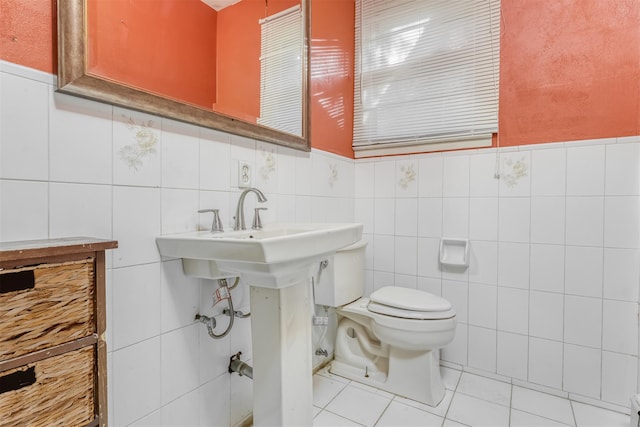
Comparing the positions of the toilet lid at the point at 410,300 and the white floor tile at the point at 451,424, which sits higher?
the toilet lid at the point at 410,300

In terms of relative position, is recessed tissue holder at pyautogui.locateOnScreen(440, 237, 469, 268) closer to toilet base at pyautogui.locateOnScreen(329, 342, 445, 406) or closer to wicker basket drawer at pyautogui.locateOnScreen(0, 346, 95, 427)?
toilet base at pyautogui.locateOnScreen(329, 342, 445, 406)

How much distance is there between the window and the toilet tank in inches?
29.6

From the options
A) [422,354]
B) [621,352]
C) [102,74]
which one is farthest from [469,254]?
[102,74]

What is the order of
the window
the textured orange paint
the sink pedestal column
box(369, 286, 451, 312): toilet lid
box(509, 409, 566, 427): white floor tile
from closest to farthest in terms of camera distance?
the textured orange paint
the sink pedestal column
box(509, 409, 566, 427): white floor tile
box(369, 286, 451, 312): toilet lid
the window

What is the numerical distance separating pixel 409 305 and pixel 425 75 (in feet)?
4.34

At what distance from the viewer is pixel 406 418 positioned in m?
1.42

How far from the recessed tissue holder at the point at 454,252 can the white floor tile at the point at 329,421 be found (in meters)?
0.96

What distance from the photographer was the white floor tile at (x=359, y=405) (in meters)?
1.43


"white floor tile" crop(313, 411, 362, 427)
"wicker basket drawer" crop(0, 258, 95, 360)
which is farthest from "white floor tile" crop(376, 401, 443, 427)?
"wicker basket drawer" crop(0, 258, 95, 360)

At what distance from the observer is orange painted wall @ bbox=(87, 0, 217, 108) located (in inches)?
34.5

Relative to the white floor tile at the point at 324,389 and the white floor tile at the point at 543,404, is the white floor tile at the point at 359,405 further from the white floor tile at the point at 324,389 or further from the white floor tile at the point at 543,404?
the white floor tile at the point at 543,404

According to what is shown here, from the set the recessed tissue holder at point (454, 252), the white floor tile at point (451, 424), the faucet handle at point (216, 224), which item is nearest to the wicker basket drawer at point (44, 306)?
the faucet handle at point (216, 224)

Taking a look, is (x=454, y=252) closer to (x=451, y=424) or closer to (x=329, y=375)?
(x=451, y=424)

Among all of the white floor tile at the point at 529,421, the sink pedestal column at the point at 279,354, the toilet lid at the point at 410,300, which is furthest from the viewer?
the toilet lid at the point at 410,300
